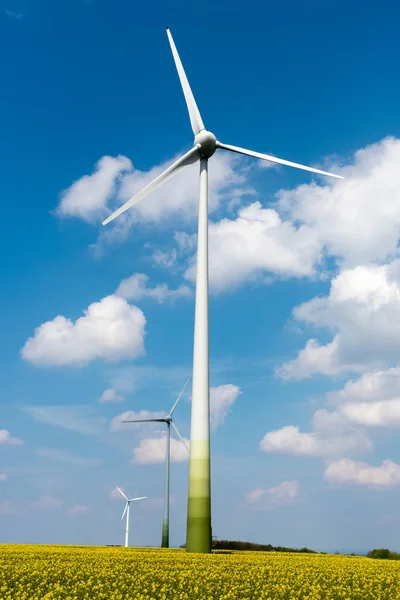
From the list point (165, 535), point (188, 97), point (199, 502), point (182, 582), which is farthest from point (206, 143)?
point (165, 535)

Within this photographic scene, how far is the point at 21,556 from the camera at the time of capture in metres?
28.1

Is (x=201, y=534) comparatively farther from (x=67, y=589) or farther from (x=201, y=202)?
(x=201, y=202)

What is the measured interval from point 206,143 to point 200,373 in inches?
740

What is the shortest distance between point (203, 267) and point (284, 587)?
24896 millimetres

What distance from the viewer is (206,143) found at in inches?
1758

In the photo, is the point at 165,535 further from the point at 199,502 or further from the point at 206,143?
the point at 206,143

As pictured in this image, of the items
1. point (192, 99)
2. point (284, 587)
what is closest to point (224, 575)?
point (284, 587)

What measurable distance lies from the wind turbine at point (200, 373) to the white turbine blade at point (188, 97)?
1.54 metres

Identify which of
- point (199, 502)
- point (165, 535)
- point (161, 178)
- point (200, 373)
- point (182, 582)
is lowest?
point (182, 582)

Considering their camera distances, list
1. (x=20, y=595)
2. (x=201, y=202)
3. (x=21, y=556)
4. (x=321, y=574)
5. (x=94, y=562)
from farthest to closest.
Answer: (x=201, y=202) < (x=21, y=556) < (x=94, y=562) < (x=321, y=574) < (x=20, y=595)

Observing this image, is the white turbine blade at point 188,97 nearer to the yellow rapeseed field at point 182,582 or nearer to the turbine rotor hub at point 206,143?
the turbine rotor hub at point 206,143

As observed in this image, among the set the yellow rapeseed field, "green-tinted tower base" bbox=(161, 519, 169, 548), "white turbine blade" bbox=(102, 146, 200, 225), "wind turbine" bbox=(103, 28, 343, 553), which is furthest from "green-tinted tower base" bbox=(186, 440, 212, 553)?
"green-tinted tower base" bbox=(161, 519, 169, 548)

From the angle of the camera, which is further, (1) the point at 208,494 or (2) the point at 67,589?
(1) the point at 208,494

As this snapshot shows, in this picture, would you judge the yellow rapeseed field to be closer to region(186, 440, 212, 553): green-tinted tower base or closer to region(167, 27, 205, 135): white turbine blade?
region(186, 440, 212, 553): green-tinted tower base
